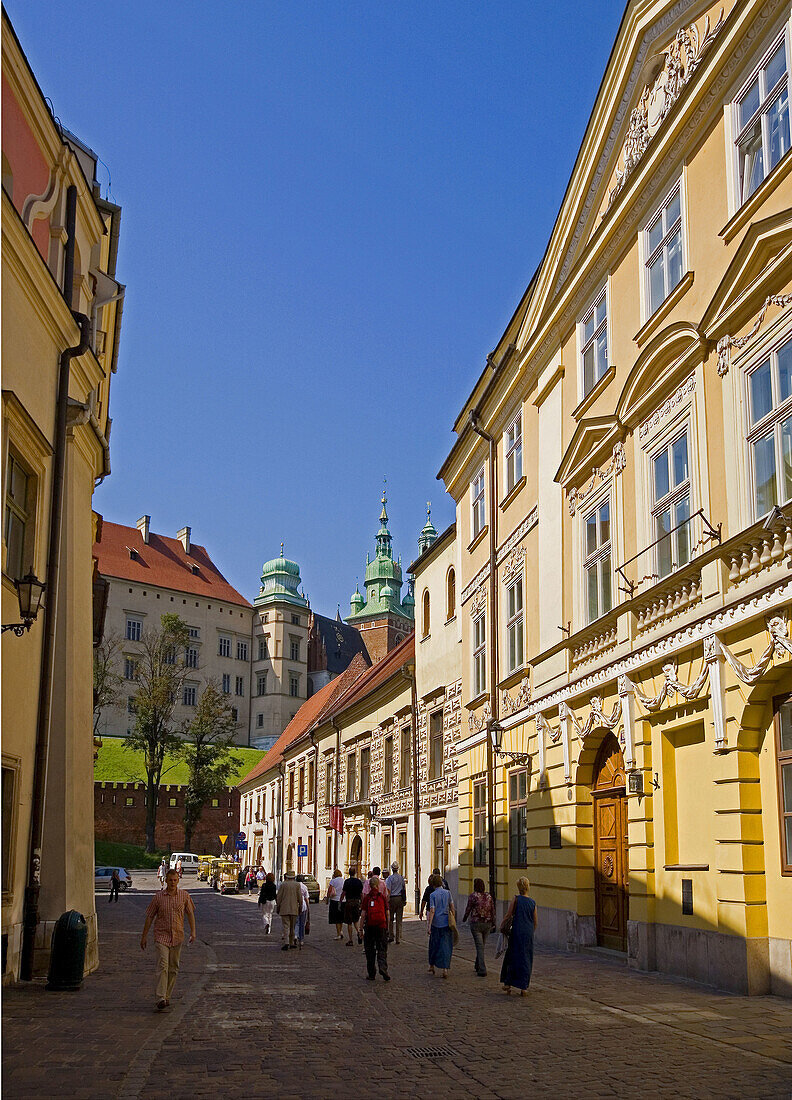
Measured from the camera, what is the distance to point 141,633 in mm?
104125

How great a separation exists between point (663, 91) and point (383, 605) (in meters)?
125

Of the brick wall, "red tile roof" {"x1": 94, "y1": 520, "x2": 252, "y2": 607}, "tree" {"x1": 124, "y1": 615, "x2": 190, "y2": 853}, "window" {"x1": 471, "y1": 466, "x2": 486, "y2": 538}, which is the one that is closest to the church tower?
"red tile roof" {"x1": 94, "y1": 520, "x2": 252, "y2": 607}

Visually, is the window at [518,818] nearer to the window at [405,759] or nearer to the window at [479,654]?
the window at [479,654]

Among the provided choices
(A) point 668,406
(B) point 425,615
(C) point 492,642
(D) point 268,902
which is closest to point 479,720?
(C) point 492,642

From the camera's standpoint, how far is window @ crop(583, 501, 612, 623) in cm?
1809

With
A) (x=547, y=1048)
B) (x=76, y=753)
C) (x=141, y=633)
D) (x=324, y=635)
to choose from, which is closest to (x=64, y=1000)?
(x=76, y=753)

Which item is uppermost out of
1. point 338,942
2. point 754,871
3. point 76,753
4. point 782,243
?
point 782,243

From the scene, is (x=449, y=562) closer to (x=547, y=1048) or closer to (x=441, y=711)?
(x=441, y=711)

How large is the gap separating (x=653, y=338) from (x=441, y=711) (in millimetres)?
17702

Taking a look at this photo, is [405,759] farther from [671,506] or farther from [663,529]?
[671,506]

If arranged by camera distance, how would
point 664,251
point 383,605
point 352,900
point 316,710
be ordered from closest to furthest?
1. point 664,251
2. point 352,900
3. point 316,710
4. point 383,605

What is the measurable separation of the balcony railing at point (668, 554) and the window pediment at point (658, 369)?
6.49 feet

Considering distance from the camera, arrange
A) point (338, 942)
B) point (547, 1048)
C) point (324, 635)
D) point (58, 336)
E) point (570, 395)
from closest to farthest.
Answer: point (547, 1048), point (58, 336), point (570, 395), point (338, 942), point (324, 635)

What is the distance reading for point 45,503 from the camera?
15.3 meters
